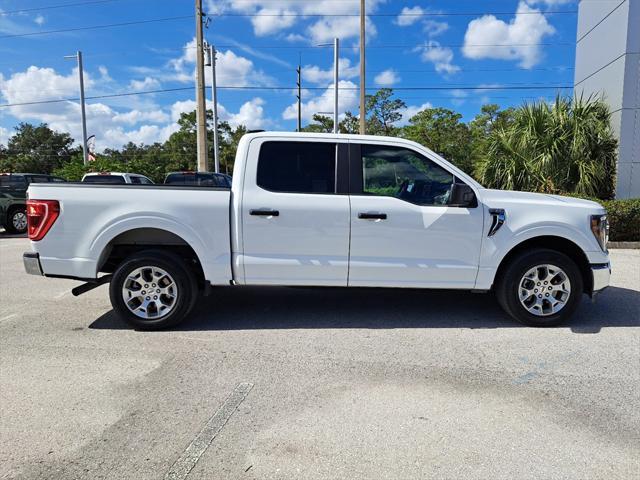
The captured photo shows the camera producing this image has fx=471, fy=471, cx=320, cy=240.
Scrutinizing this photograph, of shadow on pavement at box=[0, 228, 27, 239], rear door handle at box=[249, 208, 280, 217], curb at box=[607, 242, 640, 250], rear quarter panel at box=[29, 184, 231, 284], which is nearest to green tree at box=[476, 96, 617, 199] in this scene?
curb at box=[607, 242, 640, 250]

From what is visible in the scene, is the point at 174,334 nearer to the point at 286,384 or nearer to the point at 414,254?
the point at 286,384

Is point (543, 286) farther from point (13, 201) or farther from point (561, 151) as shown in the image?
point (13, 201)

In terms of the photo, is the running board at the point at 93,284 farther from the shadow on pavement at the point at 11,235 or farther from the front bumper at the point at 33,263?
the shadow on pavement at the point at 11,235

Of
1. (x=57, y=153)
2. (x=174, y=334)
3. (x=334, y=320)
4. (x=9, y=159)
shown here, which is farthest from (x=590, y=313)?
(x=57, y=153)

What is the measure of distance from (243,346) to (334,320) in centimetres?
117

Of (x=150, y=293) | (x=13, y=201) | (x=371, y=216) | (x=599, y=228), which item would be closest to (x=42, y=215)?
(x=150, y=293)

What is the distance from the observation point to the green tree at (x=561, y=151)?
41.1 ft

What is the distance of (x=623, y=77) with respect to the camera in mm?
12359

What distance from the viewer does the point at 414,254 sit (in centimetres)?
479

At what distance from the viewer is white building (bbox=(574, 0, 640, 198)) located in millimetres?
12242

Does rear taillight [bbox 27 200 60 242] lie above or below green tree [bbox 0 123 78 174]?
below

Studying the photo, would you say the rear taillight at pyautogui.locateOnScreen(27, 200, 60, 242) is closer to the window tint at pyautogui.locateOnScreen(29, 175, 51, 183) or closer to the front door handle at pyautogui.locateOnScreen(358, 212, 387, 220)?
the front door handle at pyautogui.locateOnScreen(358, 212, 387, 220)

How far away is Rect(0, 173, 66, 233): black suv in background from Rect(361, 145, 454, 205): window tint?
12127 mm

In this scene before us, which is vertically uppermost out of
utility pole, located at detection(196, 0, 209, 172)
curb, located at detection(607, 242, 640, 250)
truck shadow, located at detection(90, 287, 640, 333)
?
utility pole, located at detection(196, 0, 209, 172)
